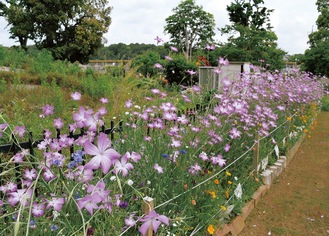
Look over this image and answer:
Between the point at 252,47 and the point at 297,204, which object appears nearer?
the point at 297,204

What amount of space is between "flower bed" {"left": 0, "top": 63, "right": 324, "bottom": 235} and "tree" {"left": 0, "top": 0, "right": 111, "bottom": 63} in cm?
A: 2425

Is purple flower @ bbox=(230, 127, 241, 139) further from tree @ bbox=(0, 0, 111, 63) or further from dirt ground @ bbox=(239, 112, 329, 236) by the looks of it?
tree @ bbox=(0, 0, 111, 63)

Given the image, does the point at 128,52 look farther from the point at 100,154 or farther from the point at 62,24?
the point at 62,24

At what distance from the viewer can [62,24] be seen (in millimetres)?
27797

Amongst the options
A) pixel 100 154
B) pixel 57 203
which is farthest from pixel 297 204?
pixel 100 154

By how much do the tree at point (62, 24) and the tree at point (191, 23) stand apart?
10.5 metres

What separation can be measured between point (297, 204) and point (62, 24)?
1101 inches

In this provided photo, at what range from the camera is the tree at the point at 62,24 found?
26.0 meters

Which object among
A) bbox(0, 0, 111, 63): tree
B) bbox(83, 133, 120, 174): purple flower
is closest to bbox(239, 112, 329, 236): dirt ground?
bbox(83, 133, 120, 174): purple flower

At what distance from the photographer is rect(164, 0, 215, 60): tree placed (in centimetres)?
3703

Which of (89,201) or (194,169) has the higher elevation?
(89,201)

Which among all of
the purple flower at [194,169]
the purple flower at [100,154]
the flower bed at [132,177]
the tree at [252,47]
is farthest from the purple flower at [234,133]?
the tree at [252,47]

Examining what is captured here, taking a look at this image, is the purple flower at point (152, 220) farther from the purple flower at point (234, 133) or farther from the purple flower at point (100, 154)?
the purple flower at point (234, 133)

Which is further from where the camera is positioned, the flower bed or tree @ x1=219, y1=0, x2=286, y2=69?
tree @ x1=219, y1=0, x2=286, y2=69
